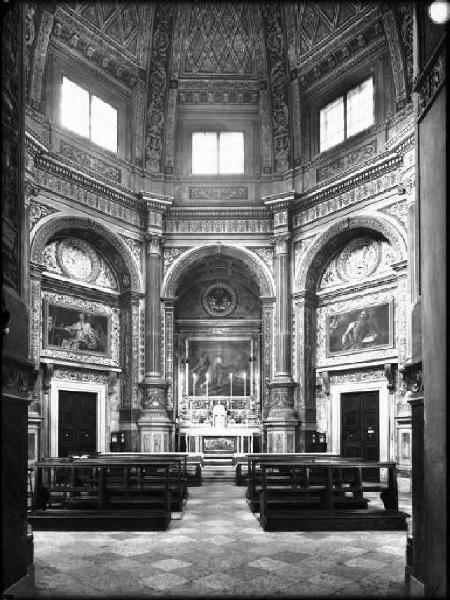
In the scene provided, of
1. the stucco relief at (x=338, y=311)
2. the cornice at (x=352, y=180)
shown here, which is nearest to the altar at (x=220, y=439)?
the stucco relief at (x=338, y=311)

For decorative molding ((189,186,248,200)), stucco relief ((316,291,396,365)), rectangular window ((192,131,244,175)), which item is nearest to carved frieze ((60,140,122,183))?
decorative molding ((189,186,248,200))

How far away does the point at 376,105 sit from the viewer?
1677 centimetres

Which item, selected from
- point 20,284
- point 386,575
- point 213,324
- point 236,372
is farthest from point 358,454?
point 20,284

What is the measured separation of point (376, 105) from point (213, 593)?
14.1 m

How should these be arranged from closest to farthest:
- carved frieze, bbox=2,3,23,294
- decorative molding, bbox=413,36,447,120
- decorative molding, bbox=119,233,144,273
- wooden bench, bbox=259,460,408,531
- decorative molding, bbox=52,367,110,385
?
decorative molding, bbox=413,36,447,120 → carved frieze, bbox=2,3,23,294 → wooden bench, bbox=259,460,408,531 → decorative molding, bbox=52,367,110,385 → decorative molding, bbox=119,233,144,273

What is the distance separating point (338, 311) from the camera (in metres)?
17.7

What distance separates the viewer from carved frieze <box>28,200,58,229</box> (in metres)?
15.5

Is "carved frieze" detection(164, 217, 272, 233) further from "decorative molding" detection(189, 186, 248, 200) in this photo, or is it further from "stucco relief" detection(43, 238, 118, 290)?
"stucco relief" detection(43, 238, 118, 290)

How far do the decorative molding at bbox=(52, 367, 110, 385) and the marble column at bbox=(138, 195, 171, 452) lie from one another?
1.13 m

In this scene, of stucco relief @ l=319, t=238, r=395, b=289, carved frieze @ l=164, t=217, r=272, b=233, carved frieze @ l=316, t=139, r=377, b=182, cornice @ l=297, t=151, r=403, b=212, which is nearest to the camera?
cornice @ l=297, t=151, r=403, b=212

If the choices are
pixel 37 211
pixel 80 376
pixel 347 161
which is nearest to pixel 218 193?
pixel 347 161

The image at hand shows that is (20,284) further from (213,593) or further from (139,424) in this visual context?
(139,424)

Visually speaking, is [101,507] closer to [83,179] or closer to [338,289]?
[83,179]

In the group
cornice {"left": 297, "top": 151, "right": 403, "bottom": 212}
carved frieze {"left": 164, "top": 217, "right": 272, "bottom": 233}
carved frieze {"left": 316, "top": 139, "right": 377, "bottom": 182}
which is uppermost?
carved frieze {"left": 316, "top": 139, "right": 377, "bottom": 182}
